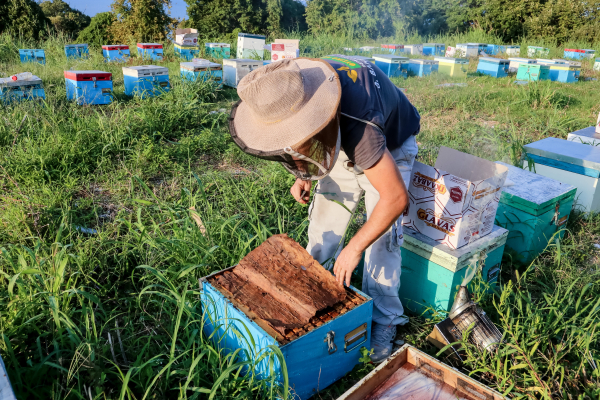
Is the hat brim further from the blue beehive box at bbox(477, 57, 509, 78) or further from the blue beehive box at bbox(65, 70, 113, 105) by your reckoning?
the blue beehive box at bbox(477, 57, 509, 78)

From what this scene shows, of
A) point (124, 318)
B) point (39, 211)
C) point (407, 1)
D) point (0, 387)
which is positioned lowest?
point (124, 318)

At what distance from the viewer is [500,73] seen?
8.93 m

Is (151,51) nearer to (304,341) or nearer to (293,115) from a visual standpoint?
(293,115)

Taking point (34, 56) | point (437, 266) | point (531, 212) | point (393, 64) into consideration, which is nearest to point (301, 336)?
point (437, 266)

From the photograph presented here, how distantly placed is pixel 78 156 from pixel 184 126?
1402mm

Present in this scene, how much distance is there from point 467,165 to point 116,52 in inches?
315

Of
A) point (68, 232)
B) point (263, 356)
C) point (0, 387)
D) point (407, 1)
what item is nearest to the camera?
point (0, 387)

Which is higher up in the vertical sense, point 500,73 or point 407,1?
point 407,1

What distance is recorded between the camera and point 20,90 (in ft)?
15.4

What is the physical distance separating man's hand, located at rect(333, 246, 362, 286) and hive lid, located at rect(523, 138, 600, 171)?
7.11 ft

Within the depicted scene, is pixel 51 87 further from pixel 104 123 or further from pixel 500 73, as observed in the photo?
pixel 500 73

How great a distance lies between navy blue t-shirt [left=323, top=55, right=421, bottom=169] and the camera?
1.46 metres

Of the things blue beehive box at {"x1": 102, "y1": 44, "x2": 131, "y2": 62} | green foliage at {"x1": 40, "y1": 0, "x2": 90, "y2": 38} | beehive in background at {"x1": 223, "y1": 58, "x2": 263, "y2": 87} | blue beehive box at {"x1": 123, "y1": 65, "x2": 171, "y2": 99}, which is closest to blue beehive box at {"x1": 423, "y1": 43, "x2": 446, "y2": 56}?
beehive in background at {"x1": 223, "y1": 58, "x2": 263, "y2": 87}

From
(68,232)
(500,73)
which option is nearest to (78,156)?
(68,232)
